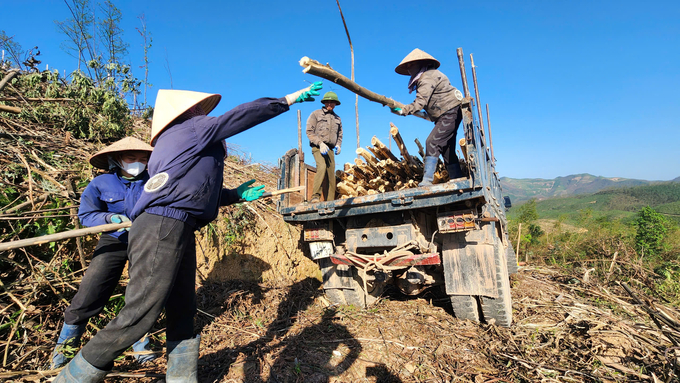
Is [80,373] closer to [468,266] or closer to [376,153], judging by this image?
[468,266]

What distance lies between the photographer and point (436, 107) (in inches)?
163

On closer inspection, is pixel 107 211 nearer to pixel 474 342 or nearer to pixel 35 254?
pixel 35 254

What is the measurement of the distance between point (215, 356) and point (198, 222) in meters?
1.64

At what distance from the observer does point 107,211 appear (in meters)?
2.95

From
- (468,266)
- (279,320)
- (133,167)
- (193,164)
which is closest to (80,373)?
(193,164)

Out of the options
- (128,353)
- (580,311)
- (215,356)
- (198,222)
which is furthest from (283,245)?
(580,311)

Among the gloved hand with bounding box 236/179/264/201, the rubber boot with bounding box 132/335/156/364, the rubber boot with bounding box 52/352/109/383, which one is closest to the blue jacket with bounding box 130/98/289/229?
the gloved hand with bounding box 236/179/264/201

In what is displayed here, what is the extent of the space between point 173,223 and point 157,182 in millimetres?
248

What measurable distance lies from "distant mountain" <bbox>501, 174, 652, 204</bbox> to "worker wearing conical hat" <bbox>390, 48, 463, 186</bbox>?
55.7 meters

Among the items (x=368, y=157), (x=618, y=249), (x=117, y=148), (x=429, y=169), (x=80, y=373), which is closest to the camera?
(x=80, y=373)

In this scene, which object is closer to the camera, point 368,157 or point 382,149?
point 382,149

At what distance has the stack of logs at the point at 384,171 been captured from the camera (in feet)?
15.4

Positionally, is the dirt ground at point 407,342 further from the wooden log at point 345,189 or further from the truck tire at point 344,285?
the wooden log at point 345,189

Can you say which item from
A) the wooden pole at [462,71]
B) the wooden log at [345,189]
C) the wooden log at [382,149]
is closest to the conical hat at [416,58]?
the wooden pole at [462,71]
